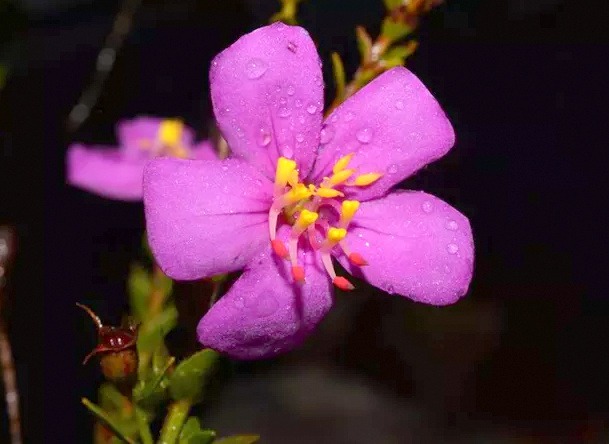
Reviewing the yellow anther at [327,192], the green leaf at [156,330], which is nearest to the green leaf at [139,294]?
the green leaf at [156,330]

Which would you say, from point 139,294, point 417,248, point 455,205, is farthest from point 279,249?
point 455,205

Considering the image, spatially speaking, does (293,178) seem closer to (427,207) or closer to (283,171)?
(283,171)

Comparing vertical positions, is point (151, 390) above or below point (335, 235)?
below

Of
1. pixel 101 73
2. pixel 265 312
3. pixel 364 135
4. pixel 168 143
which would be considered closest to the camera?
pixel 265 312

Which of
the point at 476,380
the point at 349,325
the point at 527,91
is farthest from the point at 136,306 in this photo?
the point at 527,91

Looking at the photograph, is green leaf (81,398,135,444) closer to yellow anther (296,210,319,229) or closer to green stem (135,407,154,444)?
green stem (135,407,154,444)

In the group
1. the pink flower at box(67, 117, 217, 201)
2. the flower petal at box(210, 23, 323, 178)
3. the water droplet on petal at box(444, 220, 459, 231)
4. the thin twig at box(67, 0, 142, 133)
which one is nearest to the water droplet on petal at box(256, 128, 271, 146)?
the flower petal at box(210, 23, 323, 178)

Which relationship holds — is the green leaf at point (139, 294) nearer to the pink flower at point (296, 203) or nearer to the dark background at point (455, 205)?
the pink flower at point (296, 203)
